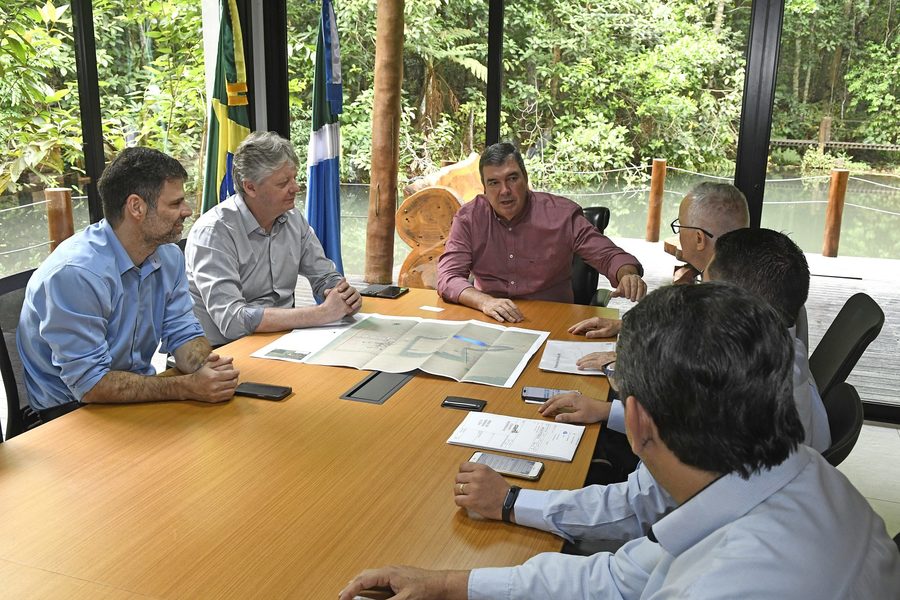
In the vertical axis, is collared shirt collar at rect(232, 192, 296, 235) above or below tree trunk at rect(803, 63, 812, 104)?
below

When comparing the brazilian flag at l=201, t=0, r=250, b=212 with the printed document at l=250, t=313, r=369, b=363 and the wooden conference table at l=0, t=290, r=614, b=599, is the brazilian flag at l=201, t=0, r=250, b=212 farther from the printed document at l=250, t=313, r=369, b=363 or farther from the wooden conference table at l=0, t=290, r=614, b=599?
the wooden conference table at l=0, t=290, r=614, b=599

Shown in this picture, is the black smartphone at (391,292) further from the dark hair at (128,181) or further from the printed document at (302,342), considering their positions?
the dark hair at (128,181)

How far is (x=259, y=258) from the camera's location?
116 inches

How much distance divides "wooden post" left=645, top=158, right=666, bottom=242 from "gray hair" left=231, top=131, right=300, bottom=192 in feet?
6.97

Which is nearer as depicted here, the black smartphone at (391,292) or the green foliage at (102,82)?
the black smartphone at (391,292)

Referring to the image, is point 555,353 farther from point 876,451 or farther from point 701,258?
point 876,451

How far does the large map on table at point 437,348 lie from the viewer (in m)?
2.29

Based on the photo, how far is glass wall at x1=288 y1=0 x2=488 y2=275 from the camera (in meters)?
4.48

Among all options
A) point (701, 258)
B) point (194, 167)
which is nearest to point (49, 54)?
point (194, 167)

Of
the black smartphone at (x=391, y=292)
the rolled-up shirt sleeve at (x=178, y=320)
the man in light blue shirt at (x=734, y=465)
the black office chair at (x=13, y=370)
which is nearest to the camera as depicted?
the man in light blue shirt at (x=734, y=465)

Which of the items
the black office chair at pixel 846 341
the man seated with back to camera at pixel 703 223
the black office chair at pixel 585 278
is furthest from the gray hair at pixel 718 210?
the black office chair at pixel 585 278

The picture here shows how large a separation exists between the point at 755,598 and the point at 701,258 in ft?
6.49

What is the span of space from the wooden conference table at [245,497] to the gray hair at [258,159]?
1.02 metres

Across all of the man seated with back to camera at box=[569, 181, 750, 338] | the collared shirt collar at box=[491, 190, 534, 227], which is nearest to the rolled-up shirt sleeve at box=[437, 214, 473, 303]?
the collared shirt collar at box=[491, 190, 534, 227]
